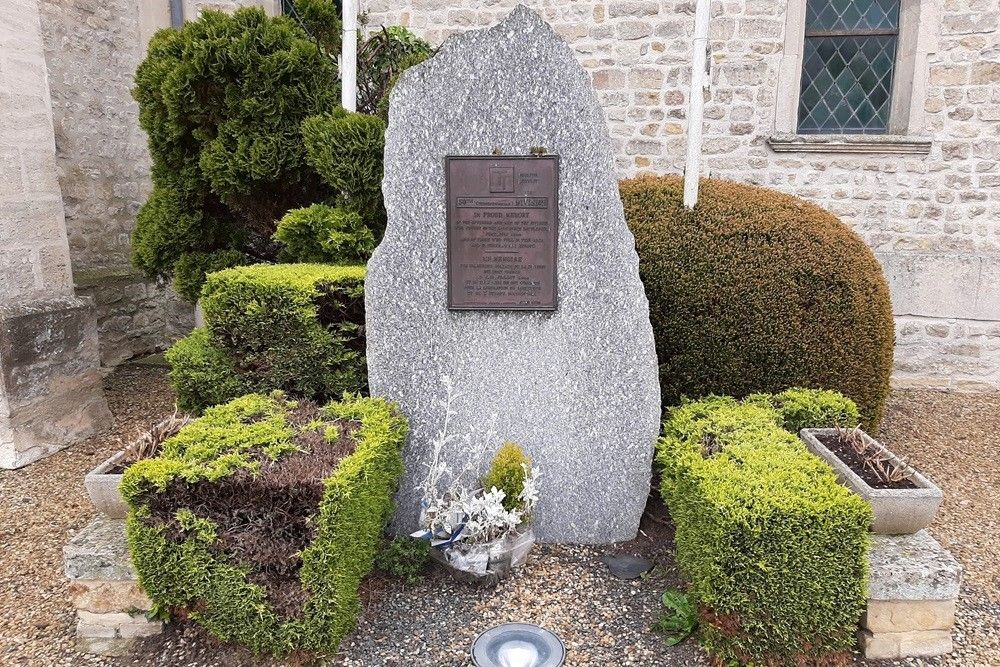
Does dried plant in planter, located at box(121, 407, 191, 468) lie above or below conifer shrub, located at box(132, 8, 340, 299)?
below

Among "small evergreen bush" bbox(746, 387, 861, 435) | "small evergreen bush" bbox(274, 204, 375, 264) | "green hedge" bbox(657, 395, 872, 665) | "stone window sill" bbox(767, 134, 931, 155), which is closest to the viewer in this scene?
"green hedge" bbox(657, 395, 872, 665)

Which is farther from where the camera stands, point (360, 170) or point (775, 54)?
point (775, 54)

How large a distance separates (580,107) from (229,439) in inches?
88.1

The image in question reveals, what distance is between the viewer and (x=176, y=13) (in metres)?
7.16

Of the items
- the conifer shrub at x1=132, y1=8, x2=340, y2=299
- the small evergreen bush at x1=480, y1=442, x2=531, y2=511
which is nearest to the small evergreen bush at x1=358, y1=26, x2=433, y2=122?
Result: the conifer shrub at x1=132, y1=8, x2=340, y2=299

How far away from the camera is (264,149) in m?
4.79

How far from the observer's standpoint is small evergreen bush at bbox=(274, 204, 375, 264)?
14.6ft

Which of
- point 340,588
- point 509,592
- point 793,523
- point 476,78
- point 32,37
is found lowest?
Result: point 509,592

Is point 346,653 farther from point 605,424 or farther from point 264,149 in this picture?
point 264,149

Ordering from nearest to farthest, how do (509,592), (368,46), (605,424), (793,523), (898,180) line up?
(793,523), (509,592), (605,424), (368,46), (898,180)

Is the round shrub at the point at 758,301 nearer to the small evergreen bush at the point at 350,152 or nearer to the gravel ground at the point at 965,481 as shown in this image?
the gravel ground at the point at 965,481

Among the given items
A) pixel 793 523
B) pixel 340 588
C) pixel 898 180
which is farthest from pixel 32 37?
pixel 898 180

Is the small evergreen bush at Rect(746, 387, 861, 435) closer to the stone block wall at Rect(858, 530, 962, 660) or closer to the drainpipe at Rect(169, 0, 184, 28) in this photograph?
the stone block wall at Rect(858, 530, 962, 660)

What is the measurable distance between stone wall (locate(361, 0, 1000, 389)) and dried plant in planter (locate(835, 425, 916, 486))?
3800 mm
